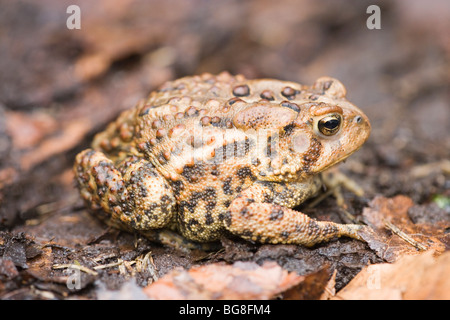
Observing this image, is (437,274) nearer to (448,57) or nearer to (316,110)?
(316,110)

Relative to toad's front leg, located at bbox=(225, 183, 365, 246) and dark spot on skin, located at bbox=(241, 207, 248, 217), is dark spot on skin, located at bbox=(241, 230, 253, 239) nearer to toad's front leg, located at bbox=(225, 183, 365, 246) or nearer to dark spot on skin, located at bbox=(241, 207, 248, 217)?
toad's front leg, located at bbox=(225, 183, 365, 246)

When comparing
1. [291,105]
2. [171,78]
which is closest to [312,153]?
[291,105]

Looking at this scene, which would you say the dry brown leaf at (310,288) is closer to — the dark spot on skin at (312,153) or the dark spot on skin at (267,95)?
the dark spot on skin at (312,153)

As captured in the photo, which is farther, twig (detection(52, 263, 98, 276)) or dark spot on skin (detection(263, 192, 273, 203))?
dark spot on skin (detection(263, 192, 273, 203))

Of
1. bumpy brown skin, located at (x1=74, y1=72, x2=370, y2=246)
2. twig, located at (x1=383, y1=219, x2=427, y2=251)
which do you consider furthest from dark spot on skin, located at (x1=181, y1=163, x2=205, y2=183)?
twig, located at (x1=383, y1=219, x2=427, y2=251)

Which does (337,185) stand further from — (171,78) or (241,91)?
(171,78)

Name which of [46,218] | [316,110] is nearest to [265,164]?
[316,110]
